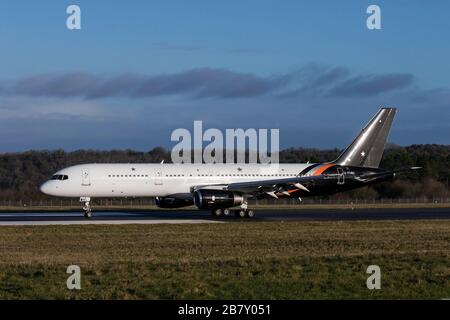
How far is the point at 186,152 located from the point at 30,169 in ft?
201

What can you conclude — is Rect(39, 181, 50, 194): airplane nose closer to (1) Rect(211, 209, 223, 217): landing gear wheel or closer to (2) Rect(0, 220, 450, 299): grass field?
(1) Rect(211, 209, 223, 217): landing gear wheel

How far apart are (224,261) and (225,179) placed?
28.9m

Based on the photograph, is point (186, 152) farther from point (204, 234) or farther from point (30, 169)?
point (30, 169)

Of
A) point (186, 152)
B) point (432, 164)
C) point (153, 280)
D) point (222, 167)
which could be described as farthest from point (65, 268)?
point (432, 164)

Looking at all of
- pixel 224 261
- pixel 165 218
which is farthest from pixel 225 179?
pixel 224 261

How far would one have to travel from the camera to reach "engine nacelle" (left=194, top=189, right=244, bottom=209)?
147ft

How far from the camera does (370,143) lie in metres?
53.2

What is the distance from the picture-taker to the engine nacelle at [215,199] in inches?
1760

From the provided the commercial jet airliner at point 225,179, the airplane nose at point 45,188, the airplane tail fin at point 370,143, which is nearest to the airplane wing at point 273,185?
the commercial jet airliner at point 225,179

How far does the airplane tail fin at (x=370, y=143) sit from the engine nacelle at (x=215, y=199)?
10.4 m

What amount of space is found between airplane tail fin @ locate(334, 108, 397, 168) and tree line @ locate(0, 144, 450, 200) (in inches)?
1224

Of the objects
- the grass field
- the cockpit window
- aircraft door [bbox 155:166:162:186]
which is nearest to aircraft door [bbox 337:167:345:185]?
aircraft door [bbox 155:166:162:186]

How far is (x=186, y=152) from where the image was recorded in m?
64.7

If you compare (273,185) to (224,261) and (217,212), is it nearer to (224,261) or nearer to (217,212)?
(217,212)
